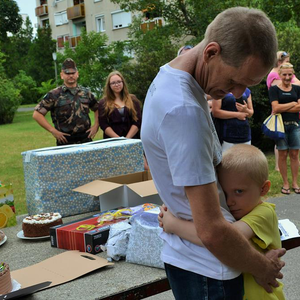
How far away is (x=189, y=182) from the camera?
1.25 metres

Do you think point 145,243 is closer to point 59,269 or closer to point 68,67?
point 59,269

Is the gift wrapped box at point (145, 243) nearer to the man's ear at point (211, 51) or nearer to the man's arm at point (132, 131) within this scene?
the man's ear at point (211, 51)

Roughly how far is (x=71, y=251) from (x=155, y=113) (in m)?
1.26

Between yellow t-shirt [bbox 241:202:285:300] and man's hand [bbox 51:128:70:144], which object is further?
man's hand [bbox 51:128:70:144]

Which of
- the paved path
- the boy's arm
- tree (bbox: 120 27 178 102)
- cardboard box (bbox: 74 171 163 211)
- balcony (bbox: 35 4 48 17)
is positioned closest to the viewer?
the boy's arm

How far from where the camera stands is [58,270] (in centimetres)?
207

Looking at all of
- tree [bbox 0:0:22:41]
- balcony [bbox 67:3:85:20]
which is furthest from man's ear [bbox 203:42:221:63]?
tree [bbox 0:0:22:41]

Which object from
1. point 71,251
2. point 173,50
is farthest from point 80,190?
point 173,50

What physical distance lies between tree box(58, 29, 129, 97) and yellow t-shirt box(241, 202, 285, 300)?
73.3 ft

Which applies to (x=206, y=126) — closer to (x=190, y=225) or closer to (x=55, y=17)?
(x=190, y=225)

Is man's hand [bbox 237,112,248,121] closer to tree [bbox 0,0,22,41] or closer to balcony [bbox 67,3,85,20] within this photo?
balcony [bbox 67,3,85,20]

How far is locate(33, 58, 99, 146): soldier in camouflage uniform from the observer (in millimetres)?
5086

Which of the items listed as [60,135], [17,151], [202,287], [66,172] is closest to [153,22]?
[17,151]

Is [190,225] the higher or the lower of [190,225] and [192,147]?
the lower
